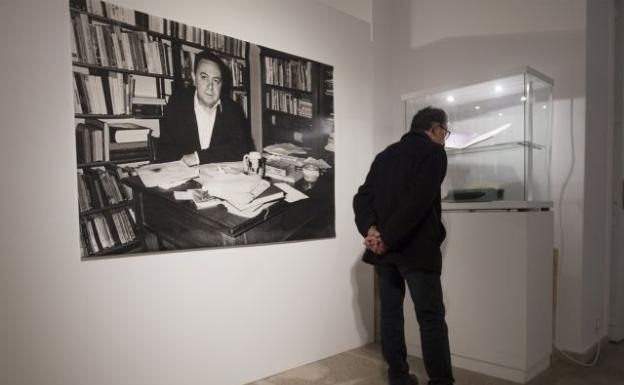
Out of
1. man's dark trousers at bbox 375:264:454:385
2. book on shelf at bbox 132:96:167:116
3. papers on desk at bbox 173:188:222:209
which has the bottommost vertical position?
man's dark trousers at bbox 375:264:454:385

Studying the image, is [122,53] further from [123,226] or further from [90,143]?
[123,226]

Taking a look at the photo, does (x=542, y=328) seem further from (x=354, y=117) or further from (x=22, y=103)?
(x=22, y=103)

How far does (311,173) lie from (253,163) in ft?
1.42

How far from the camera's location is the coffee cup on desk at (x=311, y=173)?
93.8 inches

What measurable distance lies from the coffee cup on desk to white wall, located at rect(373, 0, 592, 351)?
0.71 metres

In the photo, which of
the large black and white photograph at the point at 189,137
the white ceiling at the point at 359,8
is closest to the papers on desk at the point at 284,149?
the large black and white photograph at the point at 189,137

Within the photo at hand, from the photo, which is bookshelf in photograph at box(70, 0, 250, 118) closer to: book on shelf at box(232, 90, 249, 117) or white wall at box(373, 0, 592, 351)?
book on shelf at box(232, 90, 249, 117)

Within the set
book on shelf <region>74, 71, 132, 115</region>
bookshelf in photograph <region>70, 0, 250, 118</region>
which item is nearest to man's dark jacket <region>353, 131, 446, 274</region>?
bookshelf in photograph <region>70, 0, 250, 118</region>

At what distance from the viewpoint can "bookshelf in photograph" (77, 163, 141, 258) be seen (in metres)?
1.59

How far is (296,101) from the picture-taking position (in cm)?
236

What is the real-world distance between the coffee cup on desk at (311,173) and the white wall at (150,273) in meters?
0.21

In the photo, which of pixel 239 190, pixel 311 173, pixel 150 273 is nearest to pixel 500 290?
pixel 311 173

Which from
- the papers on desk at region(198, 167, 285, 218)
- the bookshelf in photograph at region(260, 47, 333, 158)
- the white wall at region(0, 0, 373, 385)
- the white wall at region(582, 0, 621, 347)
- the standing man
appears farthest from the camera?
the white wall at region(582, 0, 621, 347)

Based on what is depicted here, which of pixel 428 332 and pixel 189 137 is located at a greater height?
pixel 189 137
